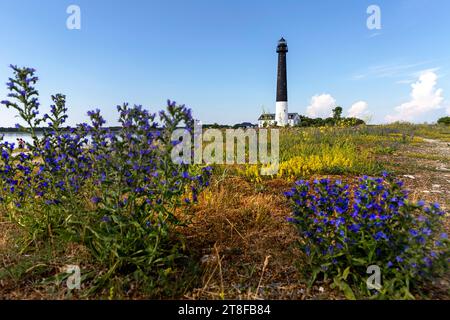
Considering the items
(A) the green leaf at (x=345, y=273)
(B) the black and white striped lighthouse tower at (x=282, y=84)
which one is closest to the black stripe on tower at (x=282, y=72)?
(B) the black and white striped lighthouse tower at (x=282, y=84)

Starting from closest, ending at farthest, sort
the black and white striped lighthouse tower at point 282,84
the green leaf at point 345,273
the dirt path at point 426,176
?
the green leaf at point 345,273 → the dirt path at point 426,176 → the black and white striped lighthouse tower at point 282,84

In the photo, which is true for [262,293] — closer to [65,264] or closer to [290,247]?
[290,247]

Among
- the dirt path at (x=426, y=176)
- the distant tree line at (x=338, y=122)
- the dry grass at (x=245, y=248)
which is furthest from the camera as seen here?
the distant tree line at (x=338, y=122)

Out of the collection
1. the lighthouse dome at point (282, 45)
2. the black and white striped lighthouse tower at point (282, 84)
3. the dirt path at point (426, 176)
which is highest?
the lighthouse dome at point (282, 45)

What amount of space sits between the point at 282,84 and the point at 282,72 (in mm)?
1514

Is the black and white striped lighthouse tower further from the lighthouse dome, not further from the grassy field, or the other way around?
the grassy field

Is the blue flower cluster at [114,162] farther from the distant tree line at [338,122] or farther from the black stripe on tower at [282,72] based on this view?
the black stripe on tower at [282,72]

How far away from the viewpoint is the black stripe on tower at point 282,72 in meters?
31.2

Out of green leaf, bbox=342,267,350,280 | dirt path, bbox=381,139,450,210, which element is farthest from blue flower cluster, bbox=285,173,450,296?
dirt path, bbox=381,139,450,210

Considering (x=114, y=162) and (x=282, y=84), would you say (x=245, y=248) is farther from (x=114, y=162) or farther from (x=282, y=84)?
(x=282, y=84)

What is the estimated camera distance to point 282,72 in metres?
31.6
